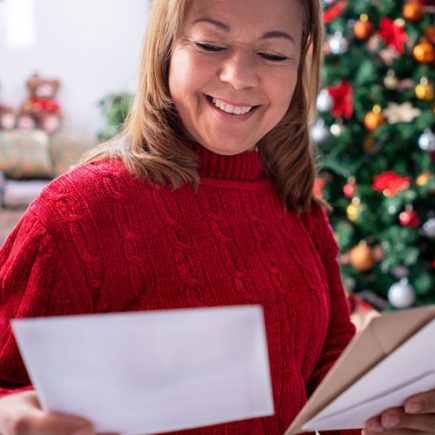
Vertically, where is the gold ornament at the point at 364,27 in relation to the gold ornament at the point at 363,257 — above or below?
above

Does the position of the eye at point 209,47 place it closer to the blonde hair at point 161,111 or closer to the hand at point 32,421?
the blonde hair at point 161,111

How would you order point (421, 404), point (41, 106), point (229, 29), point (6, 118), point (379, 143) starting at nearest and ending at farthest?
point (421, 404) < point (229, 29) < point (379, 143) < point (6, 118) < point (41, 106)

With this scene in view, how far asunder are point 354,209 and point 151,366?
7.33 ft

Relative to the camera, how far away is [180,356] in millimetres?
667

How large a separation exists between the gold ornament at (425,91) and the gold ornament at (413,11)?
0.23 m

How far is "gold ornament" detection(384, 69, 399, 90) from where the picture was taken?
2805 millimetres

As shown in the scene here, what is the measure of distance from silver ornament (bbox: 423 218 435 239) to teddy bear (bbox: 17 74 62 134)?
387 centimetres

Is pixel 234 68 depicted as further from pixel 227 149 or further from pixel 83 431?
pixel 83 431

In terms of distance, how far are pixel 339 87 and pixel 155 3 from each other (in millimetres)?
1928

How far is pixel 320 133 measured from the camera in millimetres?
2883

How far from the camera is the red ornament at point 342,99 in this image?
285cm

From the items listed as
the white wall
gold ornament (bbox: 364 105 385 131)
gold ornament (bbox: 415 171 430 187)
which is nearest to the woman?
gold ornament (bbox: 415 171 430 187)

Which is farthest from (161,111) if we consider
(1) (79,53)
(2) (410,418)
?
(1) (79,53)

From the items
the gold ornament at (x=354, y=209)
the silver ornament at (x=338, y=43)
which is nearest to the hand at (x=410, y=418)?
the gold ornament at (x=354, y=209)
